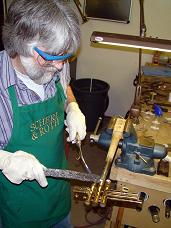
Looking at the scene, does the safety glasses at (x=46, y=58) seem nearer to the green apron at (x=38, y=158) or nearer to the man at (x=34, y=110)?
the man at (x=34, y=110)

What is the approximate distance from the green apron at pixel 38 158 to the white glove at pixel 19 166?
0.26ft

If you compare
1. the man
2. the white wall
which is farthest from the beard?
the white wall

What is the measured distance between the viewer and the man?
0.96 m

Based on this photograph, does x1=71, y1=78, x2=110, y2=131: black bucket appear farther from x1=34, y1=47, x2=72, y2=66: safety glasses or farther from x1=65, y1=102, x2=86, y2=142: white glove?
x1=34, y1=47, x2=72, y2=66: safety glasses

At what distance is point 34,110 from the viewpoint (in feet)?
3.96

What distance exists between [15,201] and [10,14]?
35.0 inches

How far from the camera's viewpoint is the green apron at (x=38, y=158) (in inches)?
46.7

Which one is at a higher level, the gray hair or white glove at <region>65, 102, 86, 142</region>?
the gray hair

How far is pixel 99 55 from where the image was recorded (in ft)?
11.5

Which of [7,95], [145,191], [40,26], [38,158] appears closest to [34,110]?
[7,95]

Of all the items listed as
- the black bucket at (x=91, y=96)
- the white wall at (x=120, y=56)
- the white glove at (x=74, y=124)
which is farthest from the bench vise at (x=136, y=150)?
the white wall at (x=120, y=56)

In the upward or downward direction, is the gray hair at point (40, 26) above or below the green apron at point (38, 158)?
above

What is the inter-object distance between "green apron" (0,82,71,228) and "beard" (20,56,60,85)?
0.11m

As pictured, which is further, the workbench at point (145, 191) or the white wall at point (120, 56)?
the white wall at point (120, 56)
